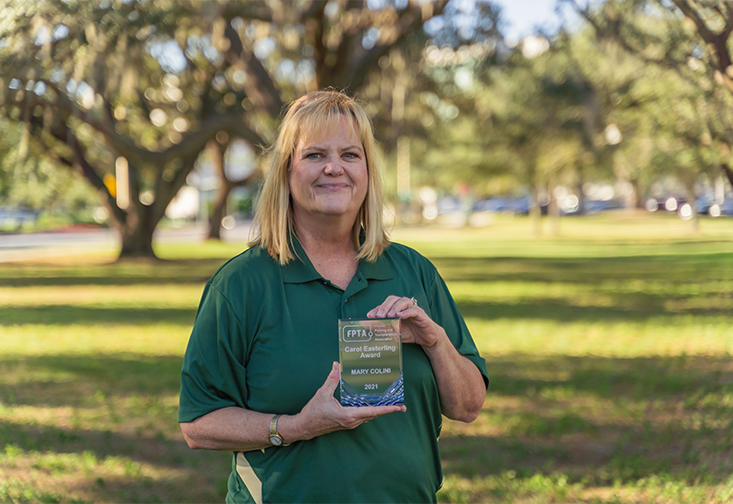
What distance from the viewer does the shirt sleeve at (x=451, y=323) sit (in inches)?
88.0

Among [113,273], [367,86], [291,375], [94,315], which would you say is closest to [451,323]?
[291,375]

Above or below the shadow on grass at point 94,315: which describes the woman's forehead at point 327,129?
above

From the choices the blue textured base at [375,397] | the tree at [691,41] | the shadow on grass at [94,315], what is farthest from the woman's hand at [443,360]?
the shadow on grass at [94,315]

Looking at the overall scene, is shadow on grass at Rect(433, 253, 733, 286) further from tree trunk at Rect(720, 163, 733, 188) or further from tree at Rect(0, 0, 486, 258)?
tree trunk at Rect(720, 163, 733, 188)

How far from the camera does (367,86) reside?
1378 centimetres

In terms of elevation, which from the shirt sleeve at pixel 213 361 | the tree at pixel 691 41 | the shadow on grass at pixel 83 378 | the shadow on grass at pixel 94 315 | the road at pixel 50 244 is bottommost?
the shadow on grass at pixel 83 378

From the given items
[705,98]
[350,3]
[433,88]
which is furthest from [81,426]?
[433,88]

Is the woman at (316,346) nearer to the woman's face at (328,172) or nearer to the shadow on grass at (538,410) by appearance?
the woman's face at (328,172)

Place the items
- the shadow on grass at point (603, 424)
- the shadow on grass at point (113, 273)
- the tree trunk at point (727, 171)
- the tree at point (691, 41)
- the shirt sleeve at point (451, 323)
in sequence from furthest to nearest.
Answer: the shadow on grass at point (113, 273) < the shadow on grass at point (603, 424) < the tree trunk at point (727, 171) < the tree at point (691, 41) < the shirt sleeve at point (451, 323)

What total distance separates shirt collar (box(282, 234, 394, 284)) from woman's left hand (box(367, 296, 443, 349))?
153mm

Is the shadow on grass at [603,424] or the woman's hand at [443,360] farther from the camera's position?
the shadow on grass at [603,424]

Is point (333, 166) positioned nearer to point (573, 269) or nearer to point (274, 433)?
point (274, 433)

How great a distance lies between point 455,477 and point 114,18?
406 cm

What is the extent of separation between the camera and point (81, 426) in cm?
561
